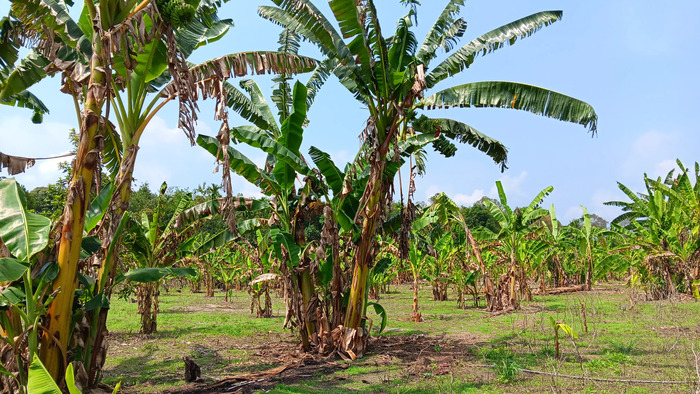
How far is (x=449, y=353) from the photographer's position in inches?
307

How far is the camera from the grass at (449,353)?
19.0ft

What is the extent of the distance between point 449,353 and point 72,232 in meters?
6.10

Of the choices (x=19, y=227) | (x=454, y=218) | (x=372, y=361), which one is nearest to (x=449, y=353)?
(x=372, y=361)

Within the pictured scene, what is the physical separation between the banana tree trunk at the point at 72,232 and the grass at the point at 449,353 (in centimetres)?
171

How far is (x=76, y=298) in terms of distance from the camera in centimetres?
511

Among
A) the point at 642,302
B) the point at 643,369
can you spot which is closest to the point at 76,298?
the point at 643,369

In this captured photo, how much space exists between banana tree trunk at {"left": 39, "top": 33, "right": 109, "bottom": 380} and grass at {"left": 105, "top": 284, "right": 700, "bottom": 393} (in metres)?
1.71

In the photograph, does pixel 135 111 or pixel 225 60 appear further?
pixel 225 60

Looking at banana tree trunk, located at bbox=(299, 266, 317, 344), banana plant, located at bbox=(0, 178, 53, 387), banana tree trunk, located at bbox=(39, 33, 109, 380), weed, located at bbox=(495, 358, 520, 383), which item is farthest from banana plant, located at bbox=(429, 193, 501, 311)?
banana plant, located at bbox=(0, 178, 53, 387)

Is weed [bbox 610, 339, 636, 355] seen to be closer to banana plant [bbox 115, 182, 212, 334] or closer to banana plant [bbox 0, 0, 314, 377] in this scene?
banana plant [bbox 0, 0, 314, 377]

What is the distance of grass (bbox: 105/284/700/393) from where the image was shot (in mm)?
5789

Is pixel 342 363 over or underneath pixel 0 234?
underneath

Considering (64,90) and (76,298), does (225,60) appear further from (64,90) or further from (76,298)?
(76,298)

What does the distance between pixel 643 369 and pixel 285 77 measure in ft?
25.6
